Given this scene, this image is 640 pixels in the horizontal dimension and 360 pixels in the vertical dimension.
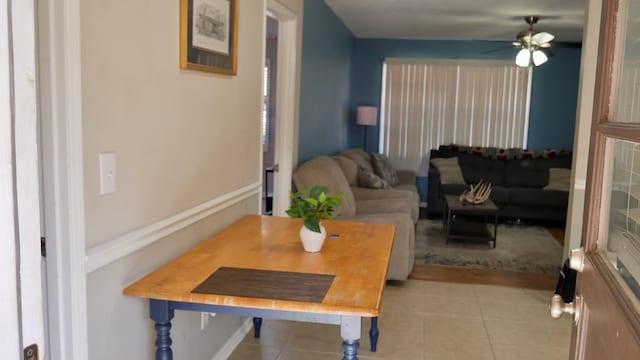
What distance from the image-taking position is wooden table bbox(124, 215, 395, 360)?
178cm

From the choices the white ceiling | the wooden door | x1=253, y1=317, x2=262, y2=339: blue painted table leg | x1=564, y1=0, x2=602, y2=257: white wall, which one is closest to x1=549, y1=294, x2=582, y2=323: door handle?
the wooden door

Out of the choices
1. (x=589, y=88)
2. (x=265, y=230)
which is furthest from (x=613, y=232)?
(x=589, y=88)

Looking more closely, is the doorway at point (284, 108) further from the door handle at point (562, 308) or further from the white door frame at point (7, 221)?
the white door frame at point (7, 221)

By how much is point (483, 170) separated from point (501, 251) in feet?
7.15

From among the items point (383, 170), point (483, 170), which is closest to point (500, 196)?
point (483, 170)

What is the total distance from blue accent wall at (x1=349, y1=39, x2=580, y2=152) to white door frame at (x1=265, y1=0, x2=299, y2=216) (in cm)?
389

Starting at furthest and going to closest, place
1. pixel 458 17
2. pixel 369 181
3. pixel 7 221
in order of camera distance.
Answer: pixel 458 17 < pixel 369 181 < pixel 7 221

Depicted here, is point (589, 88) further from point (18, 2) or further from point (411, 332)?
point (18, 2)

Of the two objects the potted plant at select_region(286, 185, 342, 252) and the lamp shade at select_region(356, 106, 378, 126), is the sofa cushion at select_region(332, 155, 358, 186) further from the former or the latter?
the potted plant at select_region(286, 185, 342, 252)

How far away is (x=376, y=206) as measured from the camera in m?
5.11

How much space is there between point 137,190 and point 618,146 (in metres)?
1.48

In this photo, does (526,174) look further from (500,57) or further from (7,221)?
(7,221)

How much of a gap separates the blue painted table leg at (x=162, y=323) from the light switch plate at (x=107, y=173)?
0.40m

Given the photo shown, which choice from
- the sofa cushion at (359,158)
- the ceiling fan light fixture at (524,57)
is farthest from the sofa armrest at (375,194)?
the ceiling fan light fixture at (524,57)
